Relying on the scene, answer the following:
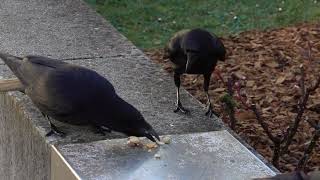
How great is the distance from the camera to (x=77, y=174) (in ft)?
12.8

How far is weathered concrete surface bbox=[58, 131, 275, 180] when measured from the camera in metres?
3.93

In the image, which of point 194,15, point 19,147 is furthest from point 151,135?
point 194,15

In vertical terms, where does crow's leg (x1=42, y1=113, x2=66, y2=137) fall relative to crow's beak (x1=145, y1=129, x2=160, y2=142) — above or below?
below

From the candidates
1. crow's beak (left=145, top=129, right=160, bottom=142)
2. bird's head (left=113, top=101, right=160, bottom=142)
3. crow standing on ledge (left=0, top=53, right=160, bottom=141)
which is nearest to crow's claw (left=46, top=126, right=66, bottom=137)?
crow standing on ledge (left=0, top=53, right=160, bottom=141)

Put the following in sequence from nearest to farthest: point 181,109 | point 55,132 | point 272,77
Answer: point 55,132, point 181,109, point 272,77

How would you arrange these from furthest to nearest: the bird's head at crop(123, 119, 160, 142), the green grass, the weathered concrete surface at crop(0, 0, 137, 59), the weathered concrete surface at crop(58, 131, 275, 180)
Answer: the green grass, the weathered concrete surface at crop(0, 0, 137, 59), the bird's head at crop(123, 119, 160, 142), the weathered concrete surface at crop(58, 131, 275, 180)

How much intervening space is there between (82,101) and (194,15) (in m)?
4.77

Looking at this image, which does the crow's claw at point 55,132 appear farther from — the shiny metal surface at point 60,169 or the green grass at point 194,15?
the green grass at point 194,15

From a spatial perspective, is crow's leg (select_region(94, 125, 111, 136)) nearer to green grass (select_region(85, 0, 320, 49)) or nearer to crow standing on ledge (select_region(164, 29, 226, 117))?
crow standing on ledge (select_region(164, 29, 226, 117))

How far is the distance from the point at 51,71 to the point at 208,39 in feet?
2.89

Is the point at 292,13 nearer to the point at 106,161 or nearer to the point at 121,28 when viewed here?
the point at 121,28

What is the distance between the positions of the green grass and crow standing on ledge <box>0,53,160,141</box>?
136 inches

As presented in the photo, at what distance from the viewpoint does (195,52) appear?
468 centimetres

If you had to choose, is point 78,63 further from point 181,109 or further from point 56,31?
point 181,109
